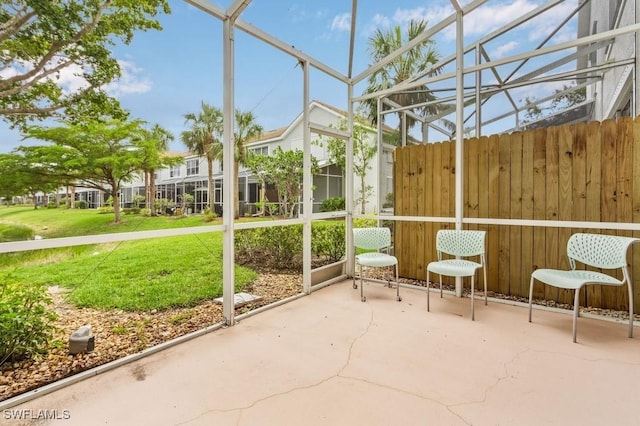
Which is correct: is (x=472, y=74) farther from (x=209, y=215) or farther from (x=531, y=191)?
(x=209, y=215)

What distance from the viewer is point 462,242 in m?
3.75

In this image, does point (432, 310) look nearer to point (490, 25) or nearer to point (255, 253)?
point (255, 253)

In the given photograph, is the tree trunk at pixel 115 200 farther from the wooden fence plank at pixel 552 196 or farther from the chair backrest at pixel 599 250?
the wooden fence plank at pixel 552 196

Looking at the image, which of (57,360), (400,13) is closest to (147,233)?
(57,360)

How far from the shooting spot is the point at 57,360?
91.7 inches

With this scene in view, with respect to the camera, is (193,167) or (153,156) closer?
(153,156)

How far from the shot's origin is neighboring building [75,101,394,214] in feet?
9.08

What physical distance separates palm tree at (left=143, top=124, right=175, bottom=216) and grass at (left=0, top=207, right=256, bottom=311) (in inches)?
7.8

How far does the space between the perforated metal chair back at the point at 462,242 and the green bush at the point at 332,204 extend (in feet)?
5.07

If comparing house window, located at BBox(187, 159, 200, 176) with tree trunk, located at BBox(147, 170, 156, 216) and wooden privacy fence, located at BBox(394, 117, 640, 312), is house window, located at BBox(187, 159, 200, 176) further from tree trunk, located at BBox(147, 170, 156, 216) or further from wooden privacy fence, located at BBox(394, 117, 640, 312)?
wooden privacy fence, located at BBox(394, 117, 640, 312)

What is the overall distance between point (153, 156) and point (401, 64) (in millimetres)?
5379

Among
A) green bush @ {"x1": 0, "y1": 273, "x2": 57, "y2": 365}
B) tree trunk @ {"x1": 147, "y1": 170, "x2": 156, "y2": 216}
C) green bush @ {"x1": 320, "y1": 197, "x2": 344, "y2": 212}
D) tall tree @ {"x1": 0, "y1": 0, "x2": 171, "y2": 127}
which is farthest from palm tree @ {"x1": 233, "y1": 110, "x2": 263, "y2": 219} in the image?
green bush @ {"x1": 0, "y1": 273, "x2": 57, "y2": 365}

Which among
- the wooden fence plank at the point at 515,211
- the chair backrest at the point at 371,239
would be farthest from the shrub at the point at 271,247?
the wooden fence plank at the point at 515,211

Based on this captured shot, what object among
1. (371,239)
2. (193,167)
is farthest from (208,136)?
(371,239)
